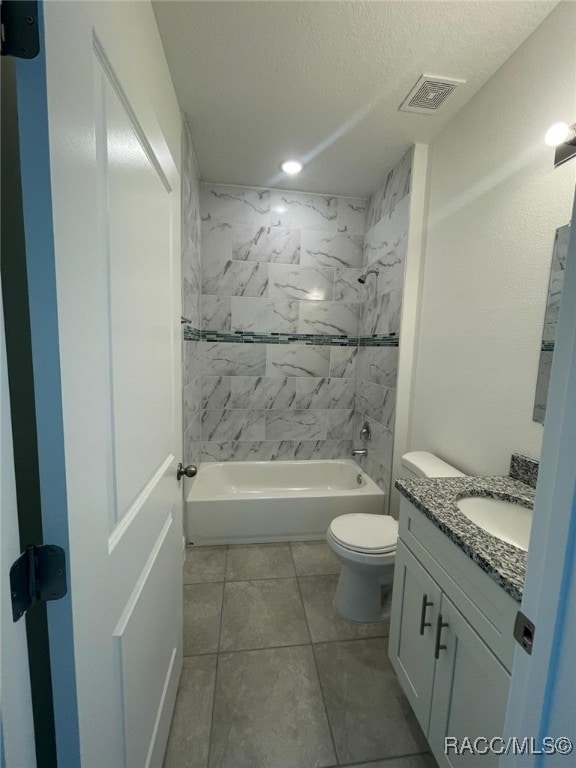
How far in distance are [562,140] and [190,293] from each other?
1975 millimetres

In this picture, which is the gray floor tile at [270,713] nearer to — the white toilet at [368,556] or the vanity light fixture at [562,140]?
the white toilet at [368,556]

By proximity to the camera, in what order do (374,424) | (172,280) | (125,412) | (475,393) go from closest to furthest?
(125,412) < (172,280) < (475,393) < (374,424)

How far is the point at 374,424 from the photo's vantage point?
8.21 ft

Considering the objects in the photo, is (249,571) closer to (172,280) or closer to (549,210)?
(172,280)

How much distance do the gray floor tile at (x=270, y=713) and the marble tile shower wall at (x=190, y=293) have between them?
1169mm

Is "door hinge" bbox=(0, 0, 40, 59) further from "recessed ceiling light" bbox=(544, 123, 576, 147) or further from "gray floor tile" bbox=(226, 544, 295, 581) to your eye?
"gray floor tile" bbox=(226, 544, 295, 581)

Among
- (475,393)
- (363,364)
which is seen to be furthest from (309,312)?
(475,393)

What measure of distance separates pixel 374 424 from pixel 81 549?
226 centimetres

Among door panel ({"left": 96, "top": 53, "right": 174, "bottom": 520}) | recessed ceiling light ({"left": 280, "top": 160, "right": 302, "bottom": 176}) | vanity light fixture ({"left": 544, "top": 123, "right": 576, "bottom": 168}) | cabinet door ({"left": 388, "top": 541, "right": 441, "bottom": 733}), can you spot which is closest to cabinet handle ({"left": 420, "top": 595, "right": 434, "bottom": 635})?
cabinet door ({"left": 388, "top": 541, "right": 441, "bottom": 733})

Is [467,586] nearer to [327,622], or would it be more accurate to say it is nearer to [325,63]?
[327,622]

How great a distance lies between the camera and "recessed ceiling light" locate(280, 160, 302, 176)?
2.17 m

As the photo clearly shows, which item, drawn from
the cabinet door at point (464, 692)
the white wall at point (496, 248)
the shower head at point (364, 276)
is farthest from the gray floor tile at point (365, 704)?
the shower head at point (364, 276)

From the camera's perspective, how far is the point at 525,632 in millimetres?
507

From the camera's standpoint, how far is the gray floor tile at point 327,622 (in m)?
1.56
